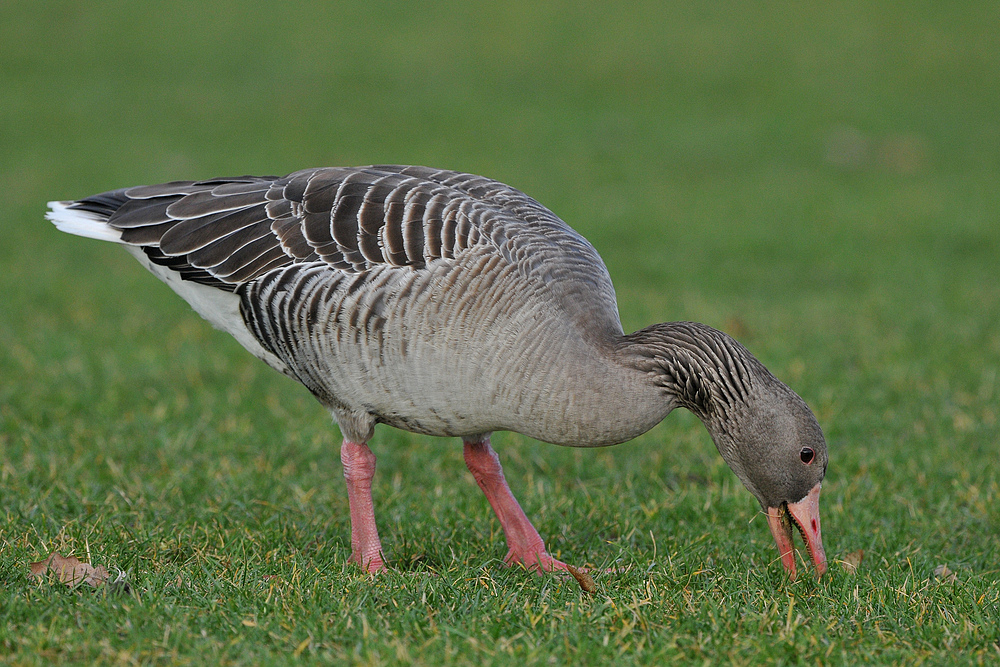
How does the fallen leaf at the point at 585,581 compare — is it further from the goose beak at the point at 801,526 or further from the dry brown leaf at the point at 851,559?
the dry brown leaf at the point at 851,559

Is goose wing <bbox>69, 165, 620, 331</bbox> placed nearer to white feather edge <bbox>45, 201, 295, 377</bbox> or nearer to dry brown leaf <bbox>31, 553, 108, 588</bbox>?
white feather edge <bbox>45, 201, 295, 377</bbox>

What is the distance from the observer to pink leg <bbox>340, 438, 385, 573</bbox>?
14.7ft

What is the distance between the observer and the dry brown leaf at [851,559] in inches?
172

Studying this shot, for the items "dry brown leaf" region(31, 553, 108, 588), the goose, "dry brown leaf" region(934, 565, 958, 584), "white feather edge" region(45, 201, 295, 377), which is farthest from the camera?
"white feather edge" region(45, 201, 295, 377)

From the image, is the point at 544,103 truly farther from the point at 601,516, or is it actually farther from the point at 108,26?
the point at 601,516

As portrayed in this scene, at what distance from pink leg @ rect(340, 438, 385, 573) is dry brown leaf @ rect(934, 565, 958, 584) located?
7.69ft

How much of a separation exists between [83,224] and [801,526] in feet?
12.2

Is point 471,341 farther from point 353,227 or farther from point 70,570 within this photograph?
point 70,570

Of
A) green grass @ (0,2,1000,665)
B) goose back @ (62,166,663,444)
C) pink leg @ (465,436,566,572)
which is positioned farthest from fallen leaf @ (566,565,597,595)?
goose back @ (62,166,663,444)

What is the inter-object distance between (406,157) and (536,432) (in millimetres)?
11410

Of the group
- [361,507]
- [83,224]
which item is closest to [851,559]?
[361,507]

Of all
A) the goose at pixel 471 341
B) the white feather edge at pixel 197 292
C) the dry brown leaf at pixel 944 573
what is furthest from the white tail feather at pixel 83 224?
the dry brown leaf at pixel 944 573

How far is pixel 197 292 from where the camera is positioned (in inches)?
197

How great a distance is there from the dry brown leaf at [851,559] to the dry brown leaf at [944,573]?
1.03ft
